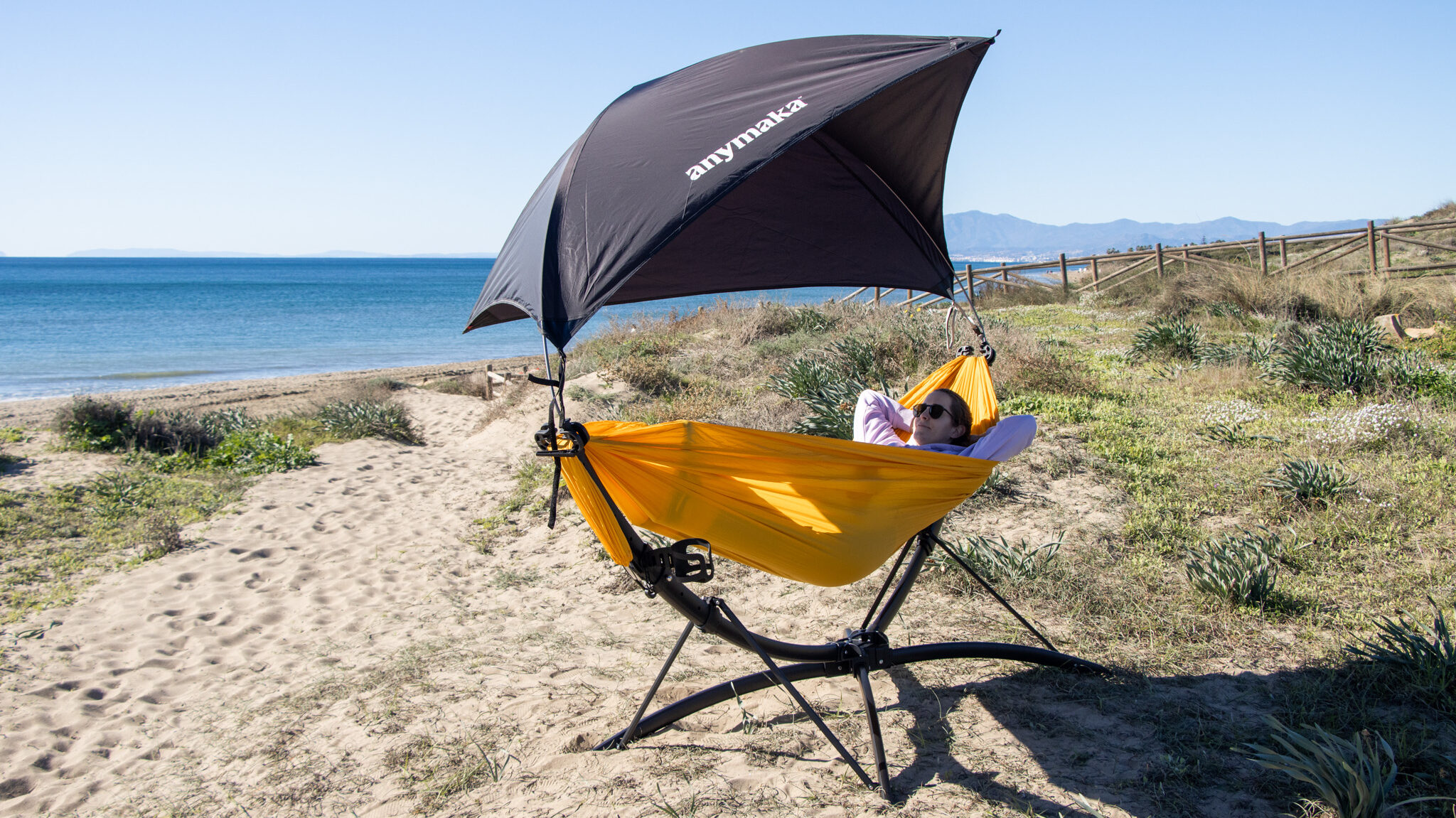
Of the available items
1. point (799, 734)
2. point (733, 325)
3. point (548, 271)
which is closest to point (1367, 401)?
point (799, 734)

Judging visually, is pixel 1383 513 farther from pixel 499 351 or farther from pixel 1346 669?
pixel 499 351

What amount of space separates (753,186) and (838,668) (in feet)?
6.75

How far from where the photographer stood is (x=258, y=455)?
27.4 ft

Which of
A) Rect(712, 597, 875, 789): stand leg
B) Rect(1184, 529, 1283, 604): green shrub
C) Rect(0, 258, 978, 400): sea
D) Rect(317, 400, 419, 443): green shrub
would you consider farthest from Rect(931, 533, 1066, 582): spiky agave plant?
Rect(317, 400, 419, 443): green shrub

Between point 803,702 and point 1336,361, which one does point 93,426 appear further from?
point 1336,361

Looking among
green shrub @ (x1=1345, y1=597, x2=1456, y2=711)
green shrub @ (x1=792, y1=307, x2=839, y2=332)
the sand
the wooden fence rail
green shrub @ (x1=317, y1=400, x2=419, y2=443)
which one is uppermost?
the wooden fence rail

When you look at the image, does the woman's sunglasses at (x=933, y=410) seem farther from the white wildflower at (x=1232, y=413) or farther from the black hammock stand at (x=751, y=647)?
the white wildflower at (x=1232, y=413)

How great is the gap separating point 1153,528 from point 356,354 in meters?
26.9

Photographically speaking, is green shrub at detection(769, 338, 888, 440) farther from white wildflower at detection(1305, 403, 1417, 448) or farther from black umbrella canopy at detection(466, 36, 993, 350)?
white wildflower at detection(1305, 403, 1417, 448)

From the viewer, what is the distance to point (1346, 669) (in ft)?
9.54

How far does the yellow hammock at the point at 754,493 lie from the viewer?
2.34 m

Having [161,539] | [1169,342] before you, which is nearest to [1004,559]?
[1169,342]

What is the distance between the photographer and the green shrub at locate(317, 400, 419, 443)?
972 centimetres

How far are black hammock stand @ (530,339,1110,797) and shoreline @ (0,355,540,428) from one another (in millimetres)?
11508
